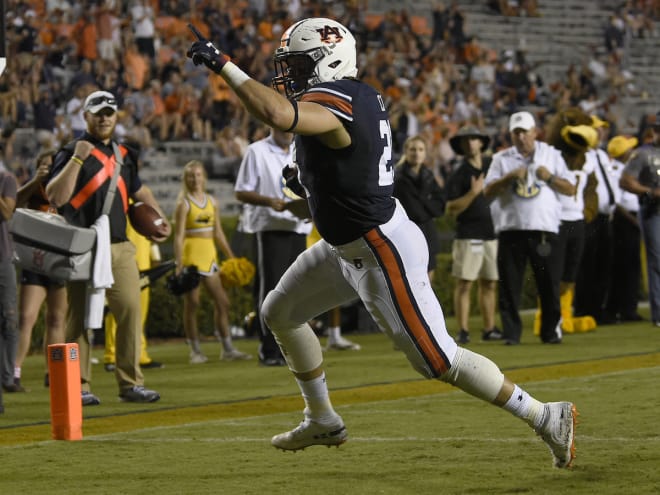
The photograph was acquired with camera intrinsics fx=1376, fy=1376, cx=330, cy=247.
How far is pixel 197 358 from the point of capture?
1300cm

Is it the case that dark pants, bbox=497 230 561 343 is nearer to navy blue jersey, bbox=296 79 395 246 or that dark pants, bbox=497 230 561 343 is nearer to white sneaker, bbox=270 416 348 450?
white sneaker, bbox=270 416 348 450

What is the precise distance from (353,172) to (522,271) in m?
7.39

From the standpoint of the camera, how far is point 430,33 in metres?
27.9

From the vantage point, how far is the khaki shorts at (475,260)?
45.8ft

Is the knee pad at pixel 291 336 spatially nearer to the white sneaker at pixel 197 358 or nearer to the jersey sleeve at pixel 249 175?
the jersey sleeve at pixel 249 175

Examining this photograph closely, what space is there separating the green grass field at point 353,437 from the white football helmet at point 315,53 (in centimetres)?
194

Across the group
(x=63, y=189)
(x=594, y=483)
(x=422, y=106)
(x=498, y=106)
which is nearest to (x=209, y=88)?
(x=422, y=106)

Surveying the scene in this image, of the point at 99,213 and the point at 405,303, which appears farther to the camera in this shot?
the point at 99,213

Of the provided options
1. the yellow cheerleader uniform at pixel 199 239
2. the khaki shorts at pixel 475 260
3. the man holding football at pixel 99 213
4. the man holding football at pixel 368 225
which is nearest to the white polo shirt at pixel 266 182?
the yellow cheerleader uniform at pixel 199 239

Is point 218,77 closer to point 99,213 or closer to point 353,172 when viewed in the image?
point 99,213

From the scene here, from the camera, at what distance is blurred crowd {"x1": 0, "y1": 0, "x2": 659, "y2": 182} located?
19.6 metres

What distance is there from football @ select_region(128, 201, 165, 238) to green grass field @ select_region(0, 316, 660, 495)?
1235 mm

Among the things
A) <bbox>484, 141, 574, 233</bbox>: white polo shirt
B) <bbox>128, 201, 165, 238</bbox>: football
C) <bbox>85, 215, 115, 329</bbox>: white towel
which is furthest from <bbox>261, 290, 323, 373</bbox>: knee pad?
<bbox>484, 141, 574, 233</bbox>: white polo shirt

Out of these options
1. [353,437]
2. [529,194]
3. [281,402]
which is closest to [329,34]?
[353,437]
